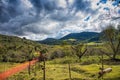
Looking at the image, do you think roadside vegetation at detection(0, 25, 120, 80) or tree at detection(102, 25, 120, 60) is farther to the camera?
tree at detection(102, 25, 120, 60)

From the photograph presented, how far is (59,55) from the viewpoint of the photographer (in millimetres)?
146000

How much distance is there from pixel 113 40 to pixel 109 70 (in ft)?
159

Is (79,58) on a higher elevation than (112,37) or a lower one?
lower

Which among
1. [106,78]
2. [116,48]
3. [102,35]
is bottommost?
[106,78]

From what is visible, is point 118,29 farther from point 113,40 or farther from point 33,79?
point 33,79

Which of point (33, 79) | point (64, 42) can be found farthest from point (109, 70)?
point (64, 42)

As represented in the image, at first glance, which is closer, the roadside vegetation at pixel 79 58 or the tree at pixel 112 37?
the roadside vegetation at pixel 79 58

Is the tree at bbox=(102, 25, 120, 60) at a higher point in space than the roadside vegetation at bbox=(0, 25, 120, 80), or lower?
higher

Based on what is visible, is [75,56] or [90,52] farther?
[90,52]

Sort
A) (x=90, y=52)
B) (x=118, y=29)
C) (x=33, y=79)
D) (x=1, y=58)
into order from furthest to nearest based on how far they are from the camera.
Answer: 1. (x=90, y=52)
2. (x=1, y=58)
3. (x=118, y=29)
4. (x=33, y=79)

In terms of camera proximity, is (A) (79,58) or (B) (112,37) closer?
(B) (112,37)

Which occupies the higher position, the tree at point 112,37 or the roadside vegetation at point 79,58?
the tree at point 112,37

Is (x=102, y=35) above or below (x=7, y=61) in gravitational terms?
above

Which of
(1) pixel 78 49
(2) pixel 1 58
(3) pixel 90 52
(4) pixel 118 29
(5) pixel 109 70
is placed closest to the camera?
(5) pixel 109 70
